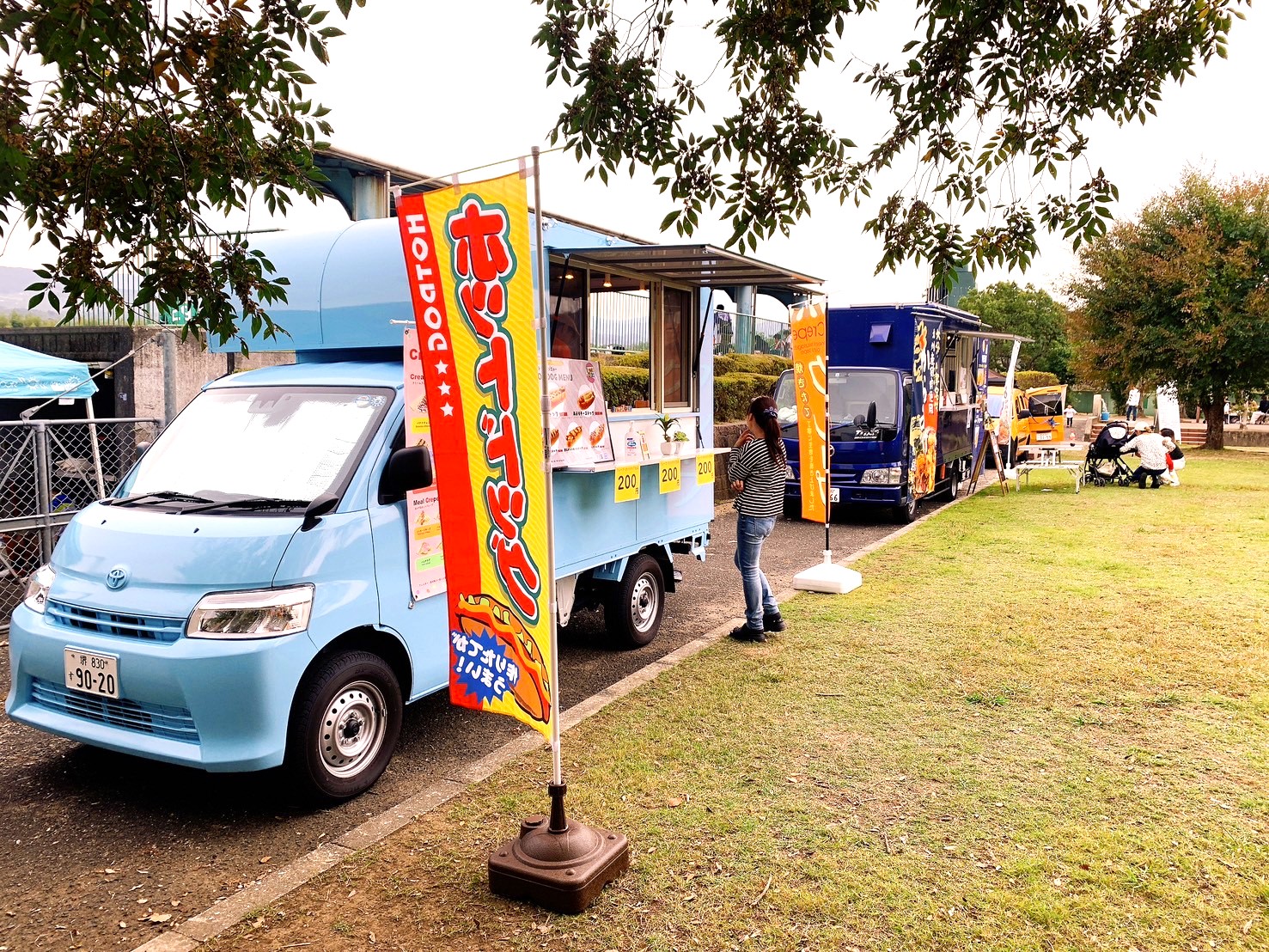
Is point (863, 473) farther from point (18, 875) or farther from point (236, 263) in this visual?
point (18, 875)

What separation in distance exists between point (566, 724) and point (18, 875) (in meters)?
2.69

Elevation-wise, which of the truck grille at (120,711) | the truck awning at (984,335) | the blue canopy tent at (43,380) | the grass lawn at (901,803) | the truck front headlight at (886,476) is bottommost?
the grass lawn at (901,803)

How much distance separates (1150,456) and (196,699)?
60.6 feet

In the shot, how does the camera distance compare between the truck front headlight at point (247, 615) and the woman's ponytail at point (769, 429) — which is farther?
the woman's ponytail at point (769, 429)

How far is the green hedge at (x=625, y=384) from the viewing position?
693cm

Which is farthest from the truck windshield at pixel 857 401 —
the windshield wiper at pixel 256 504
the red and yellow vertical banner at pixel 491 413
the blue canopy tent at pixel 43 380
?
the red and yellow vertical banner at pixel 491 413

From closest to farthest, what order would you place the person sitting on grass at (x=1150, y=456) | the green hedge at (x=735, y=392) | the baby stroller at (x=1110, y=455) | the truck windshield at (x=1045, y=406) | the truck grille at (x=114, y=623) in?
1. the truck grille at (x=114, y=623)
2. the person sitting on grass at (x=1150, y=456)
3. the baby stroller at (x=1110, y=455)
4. the green hedge at (x=735, y=392)
5. the truck windshield at (x=1045, y=406)

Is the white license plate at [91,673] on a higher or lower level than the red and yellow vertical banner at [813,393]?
lower

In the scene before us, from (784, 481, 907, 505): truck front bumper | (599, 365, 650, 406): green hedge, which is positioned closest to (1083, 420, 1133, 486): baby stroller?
(784, 481, 907, 505): truck front bumper

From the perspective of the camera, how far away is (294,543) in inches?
170

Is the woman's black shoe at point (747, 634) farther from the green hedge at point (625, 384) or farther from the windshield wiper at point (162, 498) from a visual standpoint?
the windshield wiper at point (162, 498)

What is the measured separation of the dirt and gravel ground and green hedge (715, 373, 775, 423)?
43.3 feet

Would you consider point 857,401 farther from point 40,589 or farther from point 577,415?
point 40,589

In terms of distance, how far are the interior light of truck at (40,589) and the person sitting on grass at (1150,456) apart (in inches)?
724
